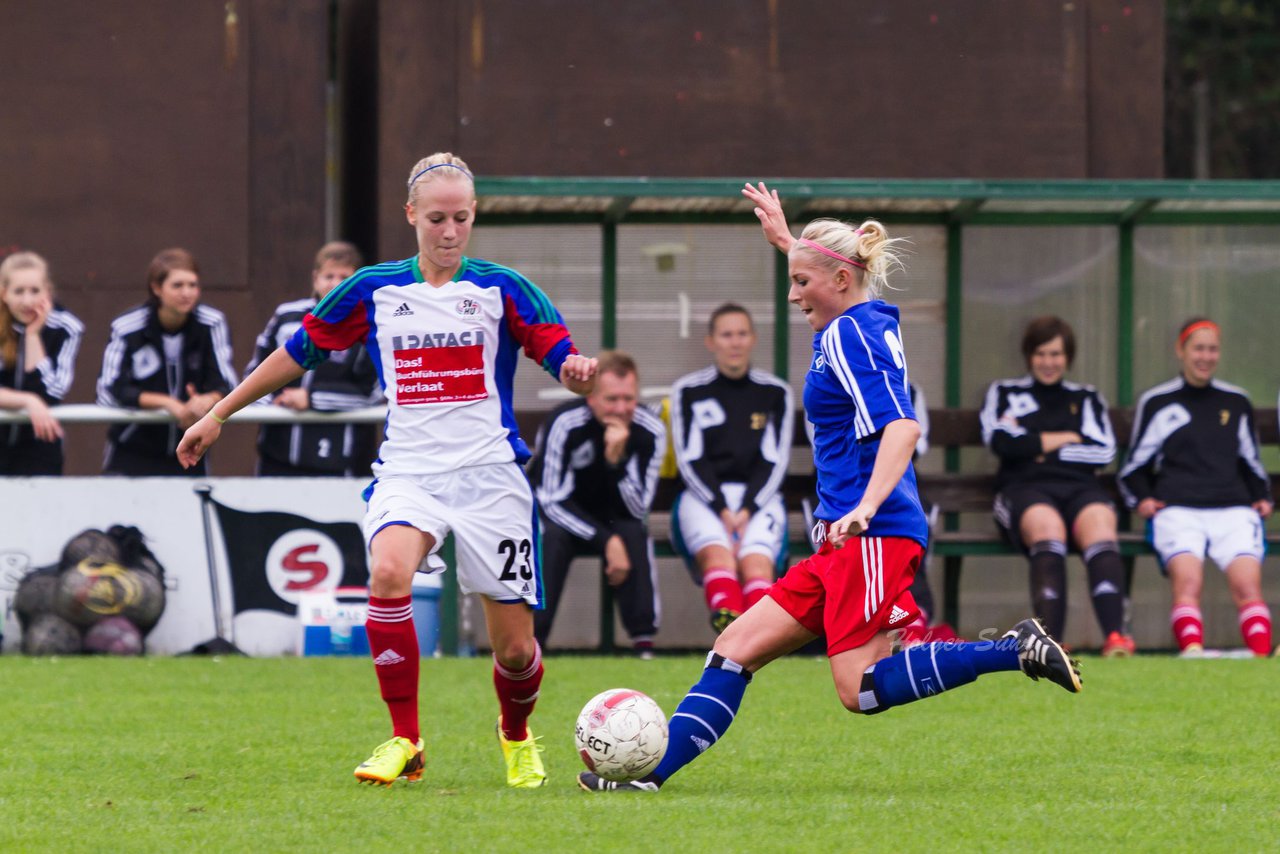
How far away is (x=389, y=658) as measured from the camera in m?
5.59

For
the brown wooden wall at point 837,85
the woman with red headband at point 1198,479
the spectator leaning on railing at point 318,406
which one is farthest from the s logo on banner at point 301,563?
the woman with red headband at point 1198,479

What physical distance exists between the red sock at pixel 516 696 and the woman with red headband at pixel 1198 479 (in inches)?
209

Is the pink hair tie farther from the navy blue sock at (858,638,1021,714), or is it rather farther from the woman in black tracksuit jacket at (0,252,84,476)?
the woman in black tracksuit jacket at (0,252,84,476)

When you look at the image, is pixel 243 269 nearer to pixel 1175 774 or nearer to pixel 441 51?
pixel 441 51

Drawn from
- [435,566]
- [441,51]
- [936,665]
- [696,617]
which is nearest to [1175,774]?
[936,665]

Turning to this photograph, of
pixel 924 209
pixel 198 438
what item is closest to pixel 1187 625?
pixel 924 209

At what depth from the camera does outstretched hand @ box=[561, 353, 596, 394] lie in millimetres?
5441

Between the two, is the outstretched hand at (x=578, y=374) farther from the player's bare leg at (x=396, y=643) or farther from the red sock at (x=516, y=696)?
the red sock at (x=516, y=696)

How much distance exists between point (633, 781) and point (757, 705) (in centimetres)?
243

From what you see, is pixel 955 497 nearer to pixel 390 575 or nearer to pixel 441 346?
pixel 441 346

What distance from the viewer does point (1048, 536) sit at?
33.1ft

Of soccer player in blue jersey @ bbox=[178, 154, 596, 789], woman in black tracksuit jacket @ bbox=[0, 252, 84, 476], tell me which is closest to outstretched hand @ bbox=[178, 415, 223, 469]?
soccer player in blue jersey @ bbox=[178, 154, 596, 789]

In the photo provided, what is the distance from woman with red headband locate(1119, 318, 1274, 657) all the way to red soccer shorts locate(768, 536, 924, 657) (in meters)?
5.19

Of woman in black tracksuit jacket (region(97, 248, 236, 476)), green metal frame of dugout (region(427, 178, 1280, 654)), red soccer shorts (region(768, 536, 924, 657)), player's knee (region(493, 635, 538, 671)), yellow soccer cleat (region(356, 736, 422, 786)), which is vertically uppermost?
green metal frame of dugout (region(427, 178, 1280, 654))
